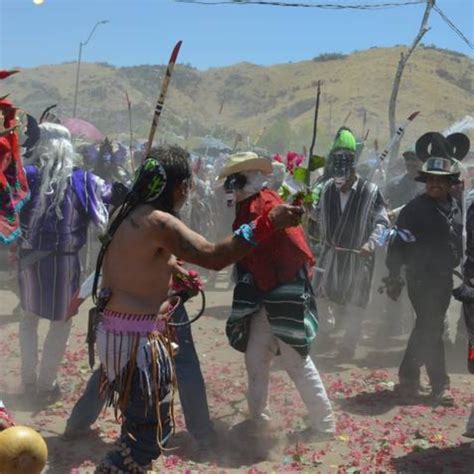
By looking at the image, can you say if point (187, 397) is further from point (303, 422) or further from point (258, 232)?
point (258, 232)

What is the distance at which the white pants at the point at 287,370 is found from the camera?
5.42 m

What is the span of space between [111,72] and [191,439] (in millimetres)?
83078

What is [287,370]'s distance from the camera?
553 cm

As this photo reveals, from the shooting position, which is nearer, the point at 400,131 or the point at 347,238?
the point at 400,131

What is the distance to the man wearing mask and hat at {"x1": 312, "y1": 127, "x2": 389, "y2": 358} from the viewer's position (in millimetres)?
7508

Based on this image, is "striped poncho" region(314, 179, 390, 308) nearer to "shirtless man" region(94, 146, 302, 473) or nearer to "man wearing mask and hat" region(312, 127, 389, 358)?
"man wearing mask and hat" region(312, 127, 389, 358)

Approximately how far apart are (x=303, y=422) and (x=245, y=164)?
2.01 metres

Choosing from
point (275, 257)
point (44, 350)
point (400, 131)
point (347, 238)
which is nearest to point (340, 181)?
point (347, 238)

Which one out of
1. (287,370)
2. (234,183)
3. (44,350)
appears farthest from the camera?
(44,350)

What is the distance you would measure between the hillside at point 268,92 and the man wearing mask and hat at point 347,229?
124 ft

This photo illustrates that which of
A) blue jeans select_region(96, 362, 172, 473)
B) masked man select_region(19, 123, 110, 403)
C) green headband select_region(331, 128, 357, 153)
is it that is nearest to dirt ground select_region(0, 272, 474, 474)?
masked man select_region(19, 123, 110, 403)

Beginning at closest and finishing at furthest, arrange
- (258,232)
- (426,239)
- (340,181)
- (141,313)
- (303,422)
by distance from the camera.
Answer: (258,232) < (141,313) < (303,422) < (426,239) < (340,181)

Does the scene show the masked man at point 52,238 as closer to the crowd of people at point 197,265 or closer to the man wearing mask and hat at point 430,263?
the crowd of people at point 197,265

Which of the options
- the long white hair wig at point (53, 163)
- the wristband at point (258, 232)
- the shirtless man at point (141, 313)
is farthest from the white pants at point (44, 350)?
the wristband at point (258, 232)
